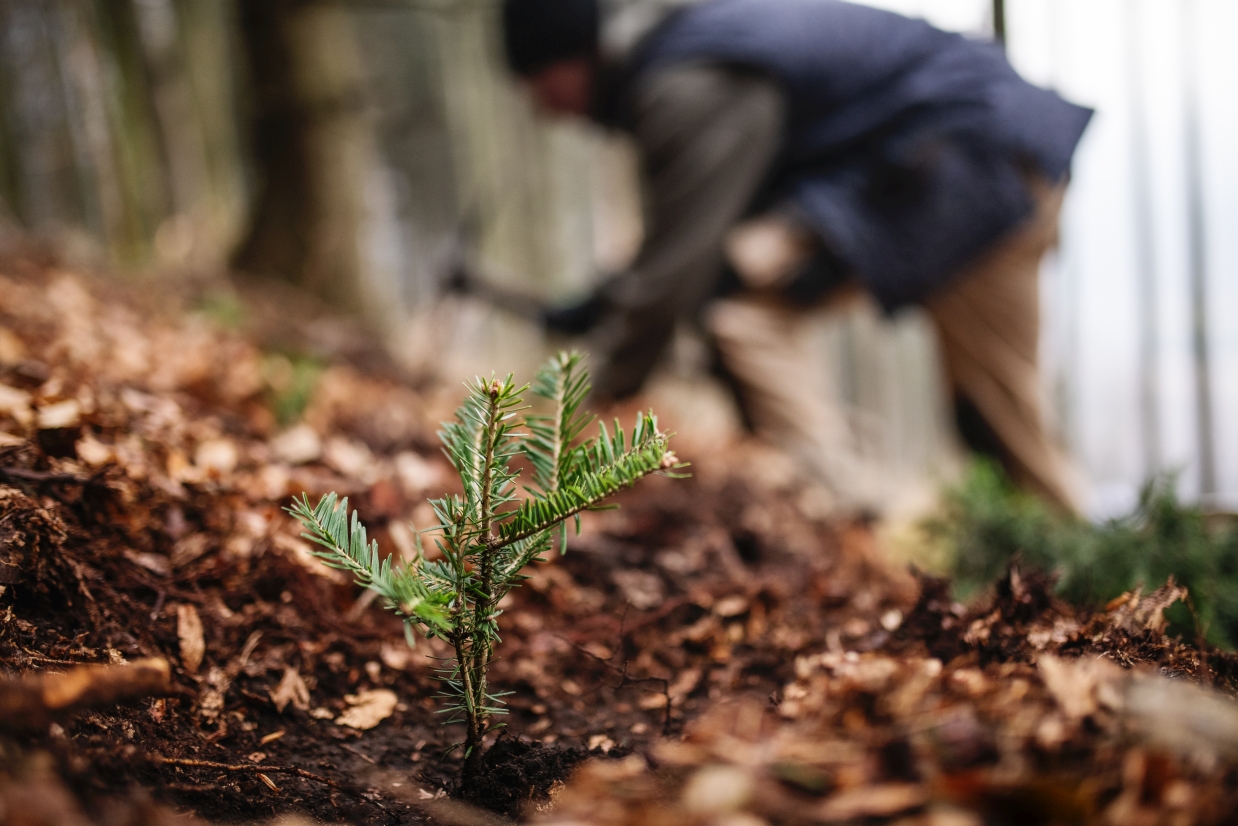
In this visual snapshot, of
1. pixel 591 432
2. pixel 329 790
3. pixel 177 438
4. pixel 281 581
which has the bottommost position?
pixel 329 790

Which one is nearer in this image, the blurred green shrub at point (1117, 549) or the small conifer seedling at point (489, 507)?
the small conifer seedling at point (489, 507)

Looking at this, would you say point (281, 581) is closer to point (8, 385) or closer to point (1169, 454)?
point (8, 385)

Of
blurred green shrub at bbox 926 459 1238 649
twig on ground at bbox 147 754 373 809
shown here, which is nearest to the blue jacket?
blurred green shrub at bbox 926 459 1238 649

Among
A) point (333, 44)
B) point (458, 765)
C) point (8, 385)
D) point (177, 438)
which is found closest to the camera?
point (458, 765)

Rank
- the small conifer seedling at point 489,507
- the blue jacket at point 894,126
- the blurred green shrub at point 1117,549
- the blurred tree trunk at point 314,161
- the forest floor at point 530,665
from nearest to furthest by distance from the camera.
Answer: the forest floor at point 530,665 < the small conifer seedling at point 489,507 < the blurred green shrub at point 1117,549 < the blue jacket at point 894,126 < the blurred tree trunk at point 314,161

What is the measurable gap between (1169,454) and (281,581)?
460 centimetres

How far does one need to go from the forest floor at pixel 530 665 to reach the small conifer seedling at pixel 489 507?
3.6 inches

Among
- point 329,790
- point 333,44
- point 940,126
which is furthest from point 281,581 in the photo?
point 333,44

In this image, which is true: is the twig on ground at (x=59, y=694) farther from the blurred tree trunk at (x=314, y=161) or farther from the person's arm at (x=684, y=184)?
the blurred tree trunk at (x=314, y=161)

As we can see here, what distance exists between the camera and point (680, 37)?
2.95 meters

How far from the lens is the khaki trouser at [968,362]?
2.87 meters

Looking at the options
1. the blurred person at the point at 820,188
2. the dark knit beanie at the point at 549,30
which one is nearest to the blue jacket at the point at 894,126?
the blurred person at the point at 820,188

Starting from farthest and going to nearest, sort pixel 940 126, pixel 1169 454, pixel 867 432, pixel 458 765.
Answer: pixel 867 432 → pixel 1169 454 → pixel 940 126 → pixel 458 765

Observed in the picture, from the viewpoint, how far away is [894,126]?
2.81m
